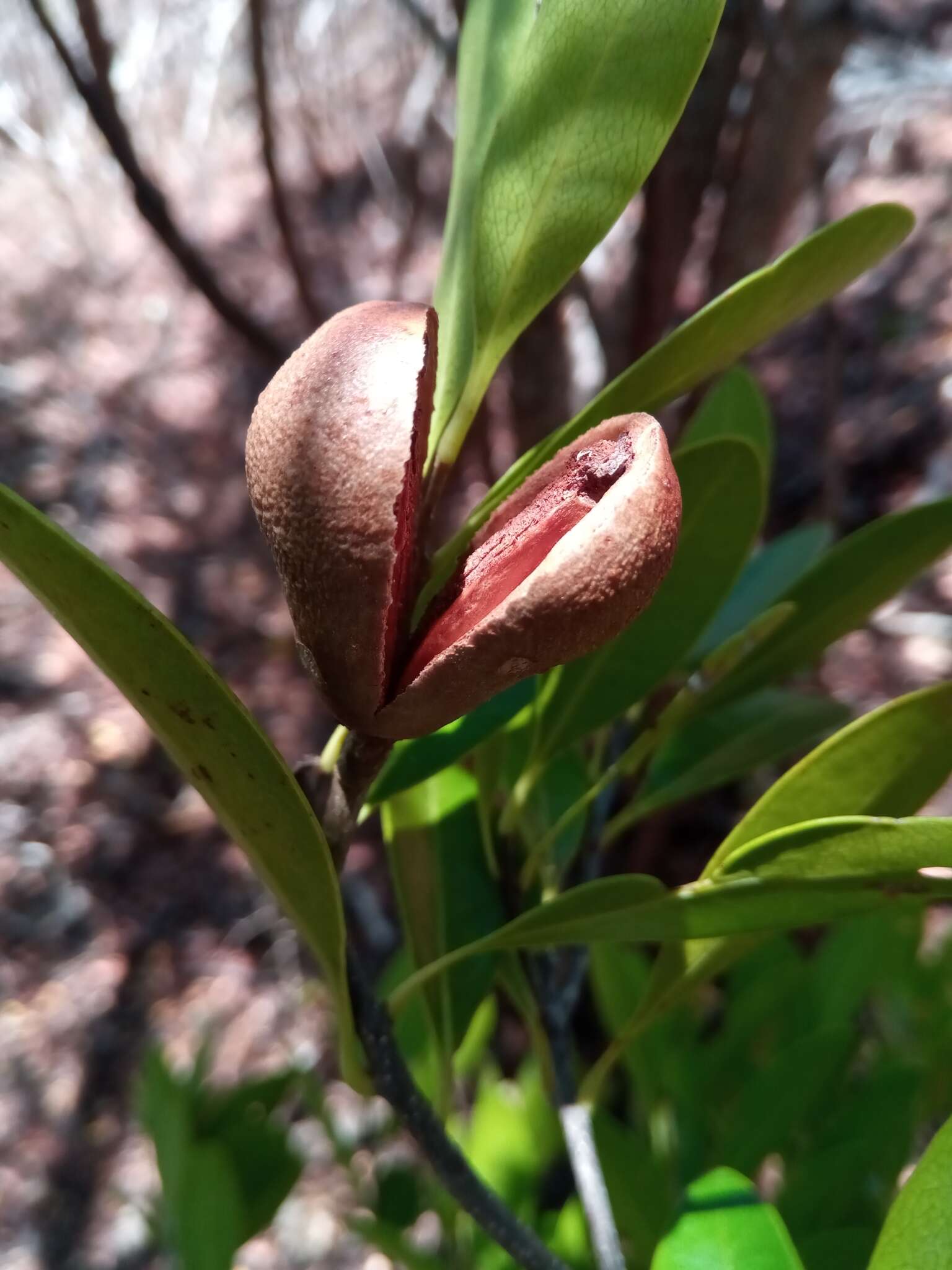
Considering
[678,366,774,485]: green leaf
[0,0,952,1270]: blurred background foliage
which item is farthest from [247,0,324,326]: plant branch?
[678,366,774,485]: green leaf

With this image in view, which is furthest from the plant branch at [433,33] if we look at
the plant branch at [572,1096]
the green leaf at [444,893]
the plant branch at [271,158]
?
the plant branch at [572,1096]

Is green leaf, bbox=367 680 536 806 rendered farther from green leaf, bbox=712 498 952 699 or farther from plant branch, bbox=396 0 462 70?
plant branch, bbox=396 0 462 70

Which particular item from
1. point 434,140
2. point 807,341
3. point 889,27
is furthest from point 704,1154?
point 434,140

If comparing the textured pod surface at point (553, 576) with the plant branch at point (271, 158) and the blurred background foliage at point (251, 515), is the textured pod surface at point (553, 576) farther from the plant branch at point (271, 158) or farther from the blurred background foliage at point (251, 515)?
the plant branch at point (271, 158)

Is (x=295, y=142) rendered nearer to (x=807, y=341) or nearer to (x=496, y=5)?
(x=807, y=341)

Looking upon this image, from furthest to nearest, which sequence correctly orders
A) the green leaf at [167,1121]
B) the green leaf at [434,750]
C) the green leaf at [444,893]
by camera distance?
the green leaf at [167,1121] < the green leaf at [444,893] < the green leaf at [434,750]

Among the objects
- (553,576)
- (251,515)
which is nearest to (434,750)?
(553,576)
